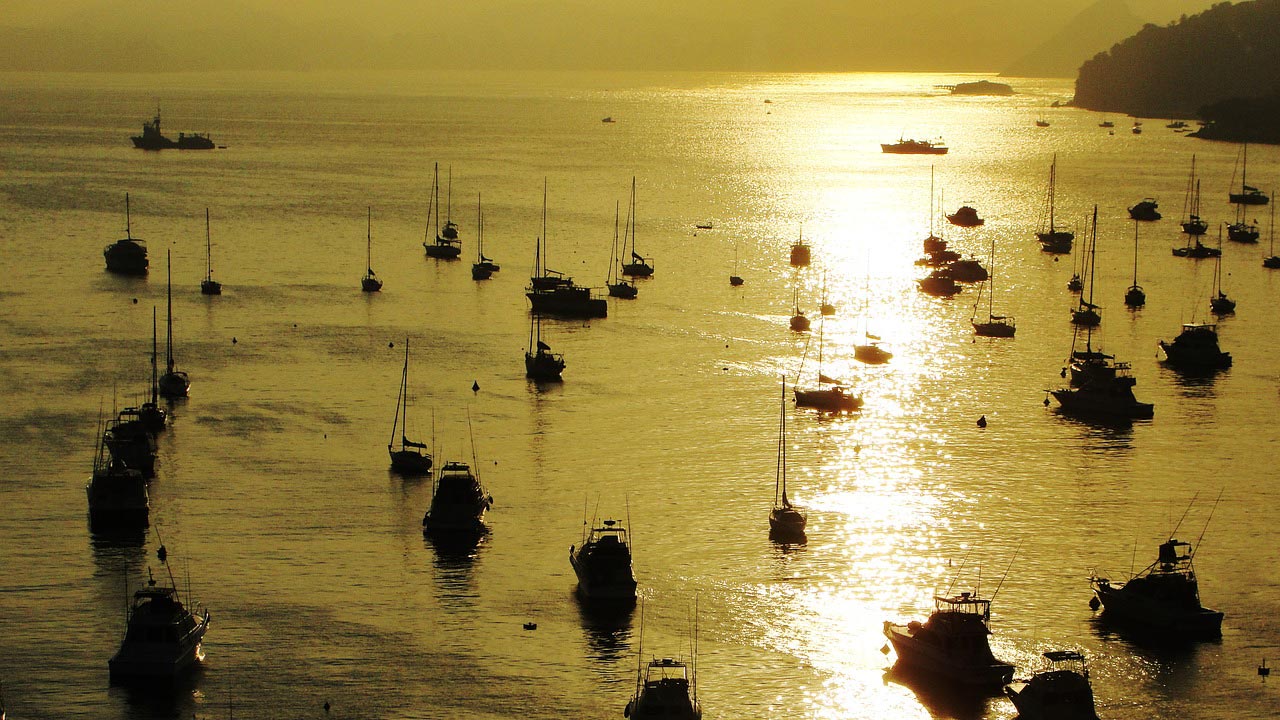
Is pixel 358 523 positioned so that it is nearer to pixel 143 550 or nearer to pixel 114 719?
pixel 143 550

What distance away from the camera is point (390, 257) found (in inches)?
5394

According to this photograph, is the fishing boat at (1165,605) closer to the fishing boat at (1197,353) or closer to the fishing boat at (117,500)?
the fishing boat at (117,500)

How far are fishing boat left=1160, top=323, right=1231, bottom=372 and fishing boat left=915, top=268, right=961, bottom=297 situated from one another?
90.2 ft

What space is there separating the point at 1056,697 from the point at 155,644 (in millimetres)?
26167

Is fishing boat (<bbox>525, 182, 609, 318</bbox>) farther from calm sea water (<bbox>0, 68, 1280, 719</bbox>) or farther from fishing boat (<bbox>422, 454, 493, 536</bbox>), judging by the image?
fishing boat (<bbox>422, 454, 493, 536</bbox>)

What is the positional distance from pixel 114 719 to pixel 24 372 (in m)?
50.1

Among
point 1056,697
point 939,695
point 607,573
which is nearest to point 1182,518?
point 939,695

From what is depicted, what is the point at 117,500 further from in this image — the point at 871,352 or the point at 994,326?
the point at 994,326

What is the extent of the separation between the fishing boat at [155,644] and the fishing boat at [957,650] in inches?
864

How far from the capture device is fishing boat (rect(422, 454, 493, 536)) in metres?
58.2

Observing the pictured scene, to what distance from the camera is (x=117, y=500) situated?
59.7 m

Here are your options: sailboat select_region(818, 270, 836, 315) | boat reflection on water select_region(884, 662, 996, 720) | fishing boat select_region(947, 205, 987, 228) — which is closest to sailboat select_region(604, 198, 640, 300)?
sailboat select_region(818, 270, 836, 315)

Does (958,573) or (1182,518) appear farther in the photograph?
(1182,518)

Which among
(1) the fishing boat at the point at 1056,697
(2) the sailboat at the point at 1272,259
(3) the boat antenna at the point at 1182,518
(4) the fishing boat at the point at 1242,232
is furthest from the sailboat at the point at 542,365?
(4) the fishing boat at the point at 1242,232
